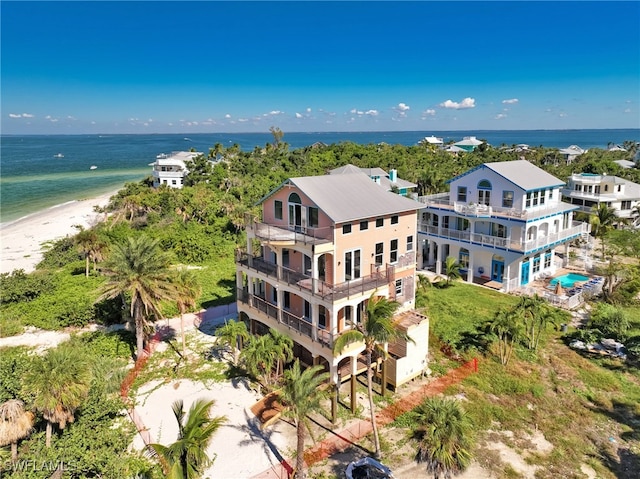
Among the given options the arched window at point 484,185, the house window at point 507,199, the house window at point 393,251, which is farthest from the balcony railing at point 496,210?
the house window at point 393,251

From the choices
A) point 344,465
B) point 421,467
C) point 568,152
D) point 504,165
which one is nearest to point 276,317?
point 344,465

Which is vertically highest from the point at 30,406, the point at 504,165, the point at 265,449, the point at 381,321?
the point at 504,165

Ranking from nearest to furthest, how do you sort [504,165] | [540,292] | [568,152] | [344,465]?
[344,465] < [540,292] < [504,165] < [568,152]

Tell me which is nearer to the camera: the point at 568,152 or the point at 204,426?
the point at 204,426

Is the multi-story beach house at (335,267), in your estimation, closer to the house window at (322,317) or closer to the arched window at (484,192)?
the house window at (322,317)

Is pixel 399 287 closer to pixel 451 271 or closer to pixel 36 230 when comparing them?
pixel 451 271

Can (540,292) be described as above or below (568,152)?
below

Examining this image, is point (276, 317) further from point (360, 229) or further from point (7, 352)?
point (7, 352)
